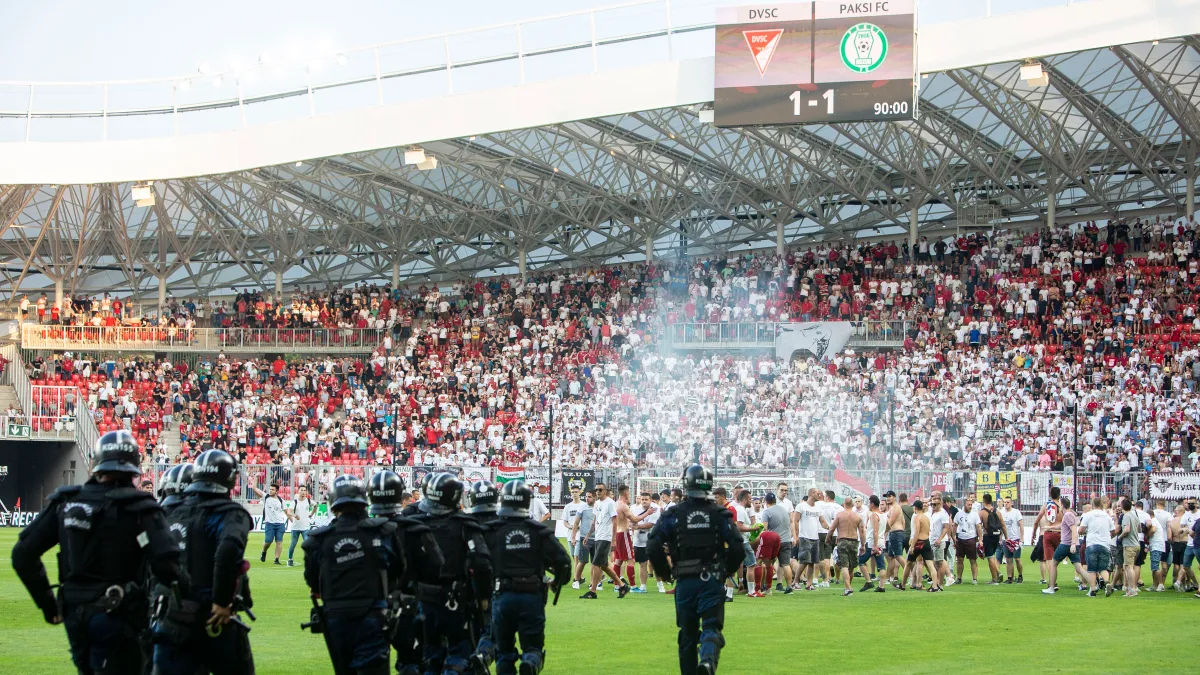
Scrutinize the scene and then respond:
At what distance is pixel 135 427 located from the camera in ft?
136

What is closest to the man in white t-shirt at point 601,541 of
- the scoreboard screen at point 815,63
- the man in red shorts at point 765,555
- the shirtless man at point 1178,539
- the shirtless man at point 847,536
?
the man in red shorts at point 765,555

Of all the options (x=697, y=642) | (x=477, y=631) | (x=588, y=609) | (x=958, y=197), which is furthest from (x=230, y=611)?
(x=958, y=197)

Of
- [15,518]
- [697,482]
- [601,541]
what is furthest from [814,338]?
[697,482]

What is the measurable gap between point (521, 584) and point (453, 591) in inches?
20.7

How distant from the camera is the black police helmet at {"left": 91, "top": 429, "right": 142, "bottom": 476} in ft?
25.6

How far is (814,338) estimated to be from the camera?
41531 millimetres

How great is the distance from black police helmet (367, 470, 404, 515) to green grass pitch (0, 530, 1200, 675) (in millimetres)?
2806

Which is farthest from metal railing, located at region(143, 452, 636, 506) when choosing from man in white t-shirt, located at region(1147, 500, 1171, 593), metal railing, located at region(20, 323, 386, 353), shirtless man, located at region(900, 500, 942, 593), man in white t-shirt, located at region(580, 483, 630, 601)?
metal railing, located at region(20, 323, 386, 353)

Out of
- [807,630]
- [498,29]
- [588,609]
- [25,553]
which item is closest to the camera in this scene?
[25,553]

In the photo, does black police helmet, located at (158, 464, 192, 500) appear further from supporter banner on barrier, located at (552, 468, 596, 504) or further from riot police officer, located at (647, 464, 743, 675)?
supporter banner on barrier, located at (552, 468, 596, 504)

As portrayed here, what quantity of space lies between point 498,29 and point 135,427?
17.1m

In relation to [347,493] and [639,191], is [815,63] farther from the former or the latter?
[347,493]

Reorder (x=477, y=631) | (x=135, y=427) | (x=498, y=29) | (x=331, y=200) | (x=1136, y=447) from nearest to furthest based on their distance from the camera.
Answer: (x=477, y=631), (x=1136, y=447), (x=498, y=29), (x=135, y=427), (x=331, y=200)

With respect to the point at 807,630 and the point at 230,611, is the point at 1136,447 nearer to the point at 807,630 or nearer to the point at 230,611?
the point at 807,630
